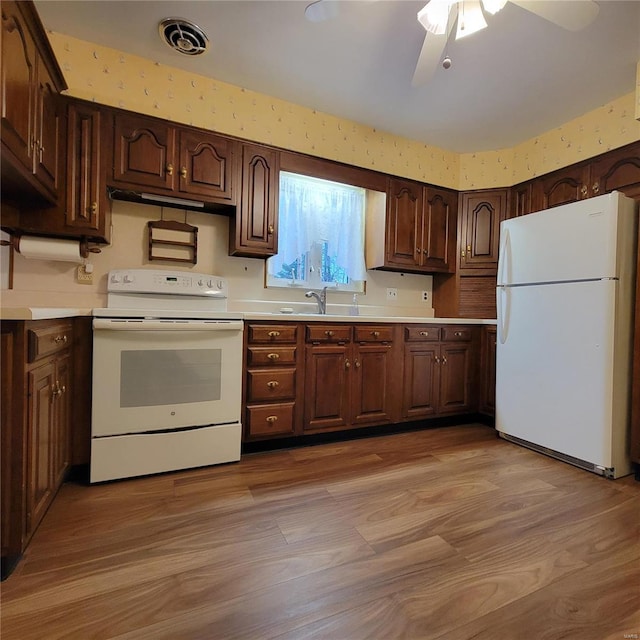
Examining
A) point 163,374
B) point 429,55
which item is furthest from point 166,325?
point 429,55

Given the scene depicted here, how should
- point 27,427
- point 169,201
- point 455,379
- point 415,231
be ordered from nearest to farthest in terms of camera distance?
point 27,427
point 169,201
point 455,379
point 415,231

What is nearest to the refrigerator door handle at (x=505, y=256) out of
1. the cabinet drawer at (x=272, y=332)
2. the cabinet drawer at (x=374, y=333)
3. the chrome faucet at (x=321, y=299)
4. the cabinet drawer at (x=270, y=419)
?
the cabinet drawer at (x=374, y=333)

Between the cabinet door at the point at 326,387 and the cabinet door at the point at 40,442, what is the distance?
1340 mm

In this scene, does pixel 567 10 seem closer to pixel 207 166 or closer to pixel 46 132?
pixel 207 166

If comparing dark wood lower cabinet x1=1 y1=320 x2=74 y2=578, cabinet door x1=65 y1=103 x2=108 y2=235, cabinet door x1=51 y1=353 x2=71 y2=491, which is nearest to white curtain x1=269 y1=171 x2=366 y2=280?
cabinet door x1=65 y1=103 x2=108 y2=235

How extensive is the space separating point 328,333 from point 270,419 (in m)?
0.67

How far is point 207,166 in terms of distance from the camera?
91.6 inches

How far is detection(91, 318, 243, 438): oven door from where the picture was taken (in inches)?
70.4

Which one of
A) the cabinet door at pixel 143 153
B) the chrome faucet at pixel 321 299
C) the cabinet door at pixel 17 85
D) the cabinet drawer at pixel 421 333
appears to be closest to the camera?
the cabinet door at pixel 17 85

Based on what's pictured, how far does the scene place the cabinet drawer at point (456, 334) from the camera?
2.84m

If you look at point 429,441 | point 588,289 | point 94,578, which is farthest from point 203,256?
point 588,289

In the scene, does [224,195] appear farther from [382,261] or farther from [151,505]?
[151,505]

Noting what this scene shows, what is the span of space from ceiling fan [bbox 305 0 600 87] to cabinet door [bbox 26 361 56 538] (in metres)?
1.90

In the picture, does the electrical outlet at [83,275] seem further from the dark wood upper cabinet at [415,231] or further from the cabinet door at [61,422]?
the dark wood upper cabinet at [415,231]
